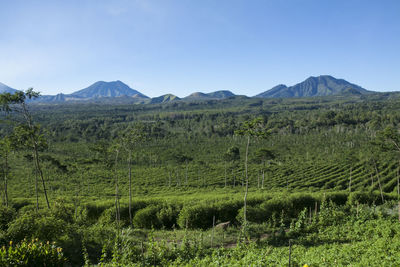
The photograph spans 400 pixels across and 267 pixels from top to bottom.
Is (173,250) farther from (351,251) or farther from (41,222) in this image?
(351,251)

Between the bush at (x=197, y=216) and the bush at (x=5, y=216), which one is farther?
the bush at (x=197, y=216)

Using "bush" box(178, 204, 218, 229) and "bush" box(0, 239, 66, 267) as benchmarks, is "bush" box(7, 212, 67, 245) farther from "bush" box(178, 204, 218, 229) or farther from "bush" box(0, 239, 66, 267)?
"bush" box(178, 204, 218, 229)

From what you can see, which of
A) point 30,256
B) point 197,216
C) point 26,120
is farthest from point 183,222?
point 26,120

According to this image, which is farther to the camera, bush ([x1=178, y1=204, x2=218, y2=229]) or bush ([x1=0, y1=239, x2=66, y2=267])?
bush ([x1=178, y1=204, x2=218, y2=229])

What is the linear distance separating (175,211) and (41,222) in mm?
10225

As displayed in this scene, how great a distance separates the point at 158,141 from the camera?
401 ft

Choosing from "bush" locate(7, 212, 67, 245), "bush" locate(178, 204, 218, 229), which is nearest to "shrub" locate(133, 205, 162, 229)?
"bush" locate(178, 204, 218, 229)

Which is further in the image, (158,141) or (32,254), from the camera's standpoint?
(158,141)

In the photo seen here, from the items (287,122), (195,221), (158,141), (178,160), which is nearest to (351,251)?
(195,221)

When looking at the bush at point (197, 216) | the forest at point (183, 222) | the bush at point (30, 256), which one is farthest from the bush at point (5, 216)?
the bush at point (197, 216)

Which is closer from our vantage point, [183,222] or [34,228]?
[34,228]

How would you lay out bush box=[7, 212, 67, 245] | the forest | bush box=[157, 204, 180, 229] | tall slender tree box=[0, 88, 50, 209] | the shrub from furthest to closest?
the shrub → bush box=[157, 204, 180, 229] → tall slender tree box=[0, 88, 50, 209] → bush box=[7, 212, 67, 245] → the forest

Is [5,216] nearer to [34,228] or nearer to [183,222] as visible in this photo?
[34,228]

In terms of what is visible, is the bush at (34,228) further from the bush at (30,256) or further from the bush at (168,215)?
the bush at (168,215)
